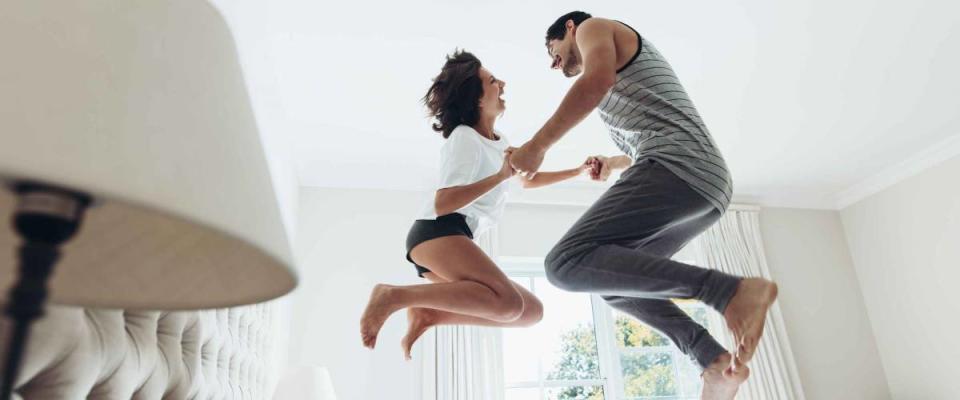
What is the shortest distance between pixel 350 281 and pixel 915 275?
13.4 feet

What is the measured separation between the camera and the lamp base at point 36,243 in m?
0.39

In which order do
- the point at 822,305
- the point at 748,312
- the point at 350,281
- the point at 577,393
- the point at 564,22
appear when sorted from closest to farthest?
the point at 748,312
the point at 564,22
the point at 350,281
the point at 577,393
the point at 822,305

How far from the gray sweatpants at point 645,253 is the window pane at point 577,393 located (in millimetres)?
2431

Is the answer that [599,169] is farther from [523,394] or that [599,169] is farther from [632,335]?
[632,335]

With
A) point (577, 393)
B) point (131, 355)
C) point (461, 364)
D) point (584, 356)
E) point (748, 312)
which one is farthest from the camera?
point (584, 356)

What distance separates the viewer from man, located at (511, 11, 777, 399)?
4.74 feet

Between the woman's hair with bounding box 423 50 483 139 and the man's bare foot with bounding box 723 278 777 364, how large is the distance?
99 centimetres

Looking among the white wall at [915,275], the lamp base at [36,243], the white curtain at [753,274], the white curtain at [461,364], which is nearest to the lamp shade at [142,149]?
the lamp base at [36,243]

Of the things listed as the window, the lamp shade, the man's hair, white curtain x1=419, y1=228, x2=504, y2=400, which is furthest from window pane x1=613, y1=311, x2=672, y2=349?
the lamp shade

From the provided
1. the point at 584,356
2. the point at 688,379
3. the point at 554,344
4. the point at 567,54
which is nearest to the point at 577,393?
the point at 584,356

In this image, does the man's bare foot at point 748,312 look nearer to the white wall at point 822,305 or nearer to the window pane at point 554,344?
the window pane at point 554,344

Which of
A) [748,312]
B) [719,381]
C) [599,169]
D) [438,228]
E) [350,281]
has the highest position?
[350,281]

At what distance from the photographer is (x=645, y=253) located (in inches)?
58.7

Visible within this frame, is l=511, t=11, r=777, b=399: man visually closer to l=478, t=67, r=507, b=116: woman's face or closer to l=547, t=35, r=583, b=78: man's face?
l=547, t=35, r=583, b=78: man's face
